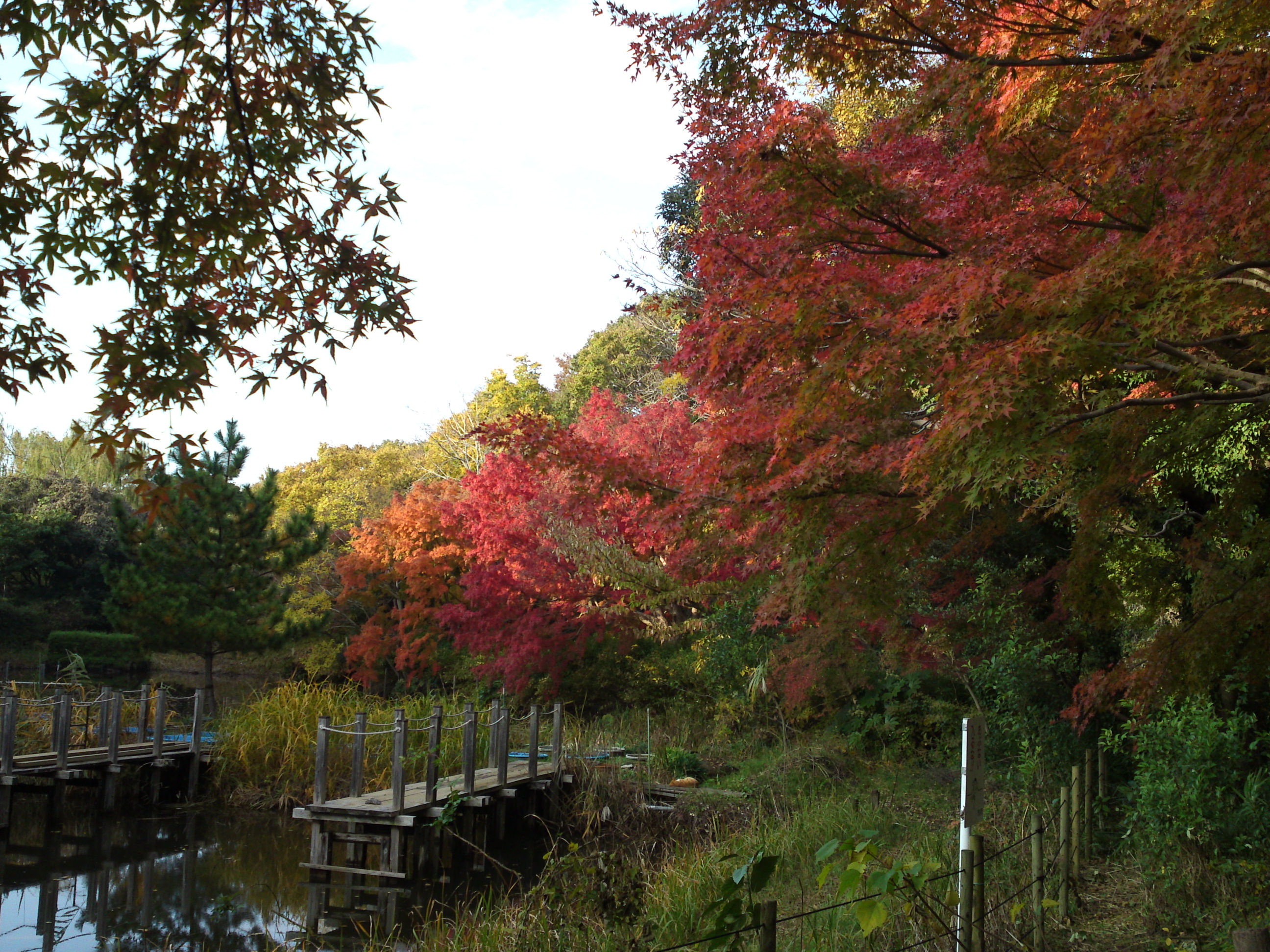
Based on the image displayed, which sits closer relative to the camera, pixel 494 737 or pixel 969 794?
pixel 969 794

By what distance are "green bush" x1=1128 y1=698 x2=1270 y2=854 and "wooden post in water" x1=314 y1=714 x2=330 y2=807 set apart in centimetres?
774

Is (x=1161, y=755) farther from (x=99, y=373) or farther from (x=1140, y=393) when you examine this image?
(x=99, y=373)

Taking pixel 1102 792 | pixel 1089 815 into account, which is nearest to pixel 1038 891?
pixel 1089 815

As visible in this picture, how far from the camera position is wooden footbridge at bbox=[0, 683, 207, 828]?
12.1 metres

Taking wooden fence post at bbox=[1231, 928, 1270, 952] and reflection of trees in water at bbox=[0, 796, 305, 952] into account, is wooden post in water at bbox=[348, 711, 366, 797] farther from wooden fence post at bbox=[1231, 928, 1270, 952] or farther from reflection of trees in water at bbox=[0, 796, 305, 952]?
wooden fence post at bbox=[1231, 928, 1270, 952]

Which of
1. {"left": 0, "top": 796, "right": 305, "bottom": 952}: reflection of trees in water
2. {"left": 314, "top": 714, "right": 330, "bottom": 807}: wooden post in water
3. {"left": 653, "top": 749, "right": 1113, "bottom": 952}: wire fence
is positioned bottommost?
{"left": 0, "top": 796, "right": 305, "bottom": 952}: reflection of trees in water

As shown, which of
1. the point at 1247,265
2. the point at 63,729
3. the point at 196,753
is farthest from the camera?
the point at 196,753

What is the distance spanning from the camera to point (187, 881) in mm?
9938

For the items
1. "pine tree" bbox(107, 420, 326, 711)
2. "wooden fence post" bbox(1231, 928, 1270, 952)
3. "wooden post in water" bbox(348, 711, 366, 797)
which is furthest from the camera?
"pine tree" bbox(107, 420, 326, 711)

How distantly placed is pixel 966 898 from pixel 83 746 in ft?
45.9

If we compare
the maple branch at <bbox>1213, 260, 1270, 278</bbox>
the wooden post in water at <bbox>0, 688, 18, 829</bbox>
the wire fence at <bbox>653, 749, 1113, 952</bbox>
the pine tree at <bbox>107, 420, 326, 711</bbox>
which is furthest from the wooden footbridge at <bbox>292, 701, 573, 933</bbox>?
the pine tree at <bbox>107, 420, 326, 711</bbox>

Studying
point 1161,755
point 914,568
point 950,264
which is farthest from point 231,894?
point 950,264

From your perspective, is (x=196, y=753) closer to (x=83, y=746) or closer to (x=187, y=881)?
(x=83, y=746)

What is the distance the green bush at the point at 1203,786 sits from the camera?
5.40m
